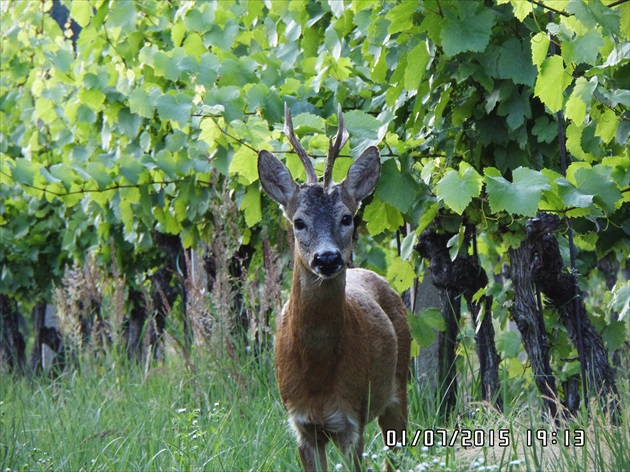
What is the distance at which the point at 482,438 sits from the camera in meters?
4.31

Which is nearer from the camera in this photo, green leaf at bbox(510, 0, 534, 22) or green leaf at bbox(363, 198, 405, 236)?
green leaf at bbox(510, 0, 534, 22)

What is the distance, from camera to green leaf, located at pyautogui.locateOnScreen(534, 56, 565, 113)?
3965mm

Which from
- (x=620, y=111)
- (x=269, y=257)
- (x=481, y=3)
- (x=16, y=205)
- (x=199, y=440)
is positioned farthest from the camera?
(x=16, y=205)

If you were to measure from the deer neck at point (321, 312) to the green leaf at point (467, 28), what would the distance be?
107cm

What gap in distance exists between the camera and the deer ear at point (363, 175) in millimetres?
4504

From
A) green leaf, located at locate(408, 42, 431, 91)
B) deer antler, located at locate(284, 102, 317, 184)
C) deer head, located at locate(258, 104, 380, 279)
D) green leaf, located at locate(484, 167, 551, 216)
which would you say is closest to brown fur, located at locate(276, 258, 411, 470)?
deer head, located at locate(258, 104, 380, 279)

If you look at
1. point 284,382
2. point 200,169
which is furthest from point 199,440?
point 200,169

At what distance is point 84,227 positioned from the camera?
8.79m

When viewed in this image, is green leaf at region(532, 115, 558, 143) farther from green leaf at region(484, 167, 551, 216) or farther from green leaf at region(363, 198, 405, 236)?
green leaf at region(484, 167, 551, 216)

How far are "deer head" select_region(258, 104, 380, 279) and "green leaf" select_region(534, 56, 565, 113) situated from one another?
2.69 ft

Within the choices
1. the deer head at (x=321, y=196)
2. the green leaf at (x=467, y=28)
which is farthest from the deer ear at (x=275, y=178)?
the green leaf at (x=467, y=28)

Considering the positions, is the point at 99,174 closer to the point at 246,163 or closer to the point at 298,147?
the point at 246,163

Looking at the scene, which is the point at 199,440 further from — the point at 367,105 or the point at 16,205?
the point at 16,205

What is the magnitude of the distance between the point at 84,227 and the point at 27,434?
3597mm
